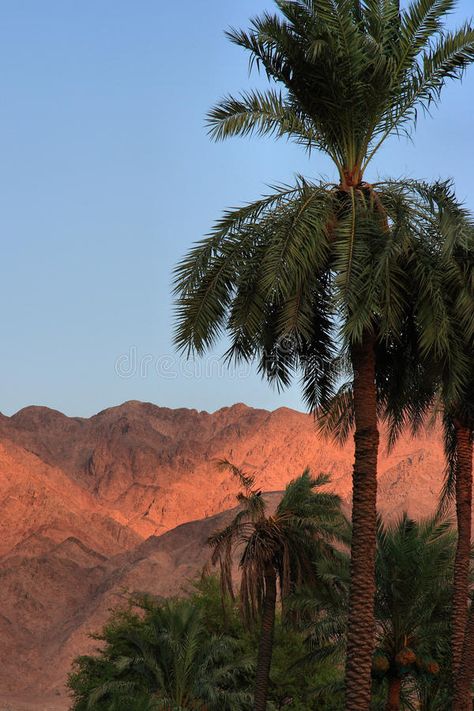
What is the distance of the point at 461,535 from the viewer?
22891mm

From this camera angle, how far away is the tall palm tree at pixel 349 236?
16.5 meters

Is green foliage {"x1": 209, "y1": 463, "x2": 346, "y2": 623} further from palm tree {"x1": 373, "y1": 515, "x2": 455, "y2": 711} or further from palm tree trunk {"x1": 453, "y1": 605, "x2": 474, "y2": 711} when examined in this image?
palm tree trunk {"x1": 453, "y1": 605, "x2": 474, "y2": 711}

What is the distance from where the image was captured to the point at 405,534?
1031 inches

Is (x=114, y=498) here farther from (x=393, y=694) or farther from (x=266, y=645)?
(x=393, y=694)

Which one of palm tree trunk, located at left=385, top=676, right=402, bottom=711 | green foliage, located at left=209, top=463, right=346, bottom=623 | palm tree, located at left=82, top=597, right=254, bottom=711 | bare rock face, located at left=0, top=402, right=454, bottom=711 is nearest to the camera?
palm tree trunk, located at left=385, top=676, right=402, bottom=711

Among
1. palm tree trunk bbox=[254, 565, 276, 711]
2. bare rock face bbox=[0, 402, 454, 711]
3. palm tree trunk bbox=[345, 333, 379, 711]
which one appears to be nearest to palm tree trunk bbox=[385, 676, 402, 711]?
palm tree trunk bbox=[254, 565, 276, 711]

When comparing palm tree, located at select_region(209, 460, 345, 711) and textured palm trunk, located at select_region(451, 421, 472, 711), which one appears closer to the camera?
textured palm trunk, located at select_region(451, 421, 472, 711)

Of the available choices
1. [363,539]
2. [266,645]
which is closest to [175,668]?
[266,645]

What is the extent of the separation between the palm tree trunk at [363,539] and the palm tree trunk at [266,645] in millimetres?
14407

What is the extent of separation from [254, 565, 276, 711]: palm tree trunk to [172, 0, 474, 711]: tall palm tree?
13952mm

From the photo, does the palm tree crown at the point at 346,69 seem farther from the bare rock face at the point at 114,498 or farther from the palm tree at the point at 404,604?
the bare rock face at the point at 114,498

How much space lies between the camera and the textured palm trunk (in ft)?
74.3

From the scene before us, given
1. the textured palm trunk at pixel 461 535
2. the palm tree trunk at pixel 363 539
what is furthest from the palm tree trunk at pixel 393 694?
the palm tree trunk at pixel 363 539

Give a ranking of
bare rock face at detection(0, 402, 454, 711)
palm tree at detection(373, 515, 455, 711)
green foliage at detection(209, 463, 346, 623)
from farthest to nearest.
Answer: bare rock face at detection(0, 402, 454, 711), green foliage at detection(209, 463, 346, 623), palm tree at detection(373, 515, 455, 711)
